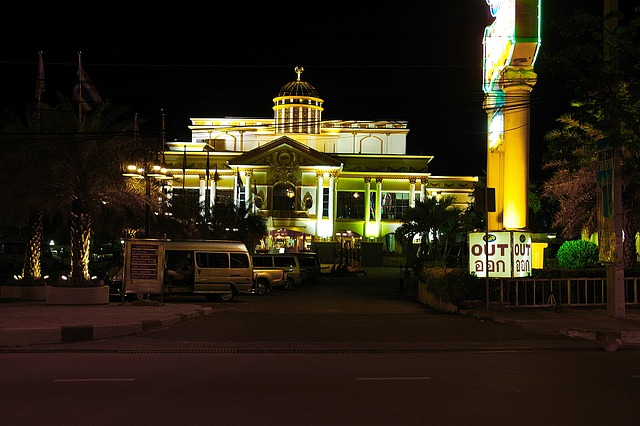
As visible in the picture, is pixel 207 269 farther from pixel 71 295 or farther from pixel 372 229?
pixel 372 229

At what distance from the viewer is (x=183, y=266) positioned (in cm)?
2711

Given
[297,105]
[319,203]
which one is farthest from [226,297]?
[297,105]

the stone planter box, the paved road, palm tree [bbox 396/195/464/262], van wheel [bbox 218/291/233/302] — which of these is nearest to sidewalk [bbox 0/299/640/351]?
the paved road

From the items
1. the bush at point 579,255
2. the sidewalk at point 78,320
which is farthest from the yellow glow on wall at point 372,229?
the sidewalk at point 78,320

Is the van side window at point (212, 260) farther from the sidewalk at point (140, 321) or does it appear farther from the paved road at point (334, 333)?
the sidewalk at point (140, 321)

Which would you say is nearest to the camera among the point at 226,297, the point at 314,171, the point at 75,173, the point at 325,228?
the point at 75,173

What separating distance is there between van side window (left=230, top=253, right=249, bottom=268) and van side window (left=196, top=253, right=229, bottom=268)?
281mm

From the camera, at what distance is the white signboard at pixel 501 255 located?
22.7 metres

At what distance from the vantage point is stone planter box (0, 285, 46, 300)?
24375 millimetres

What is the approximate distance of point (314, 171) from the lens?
85750 millimetres

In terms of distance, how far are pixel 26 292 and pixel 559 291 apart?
17.0m

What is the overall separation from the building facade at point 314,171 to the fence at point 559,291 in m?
56.9

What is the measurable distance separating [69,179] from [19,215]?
10.0 ft

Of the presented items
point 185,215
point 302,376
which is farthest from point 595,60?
point 185,215
